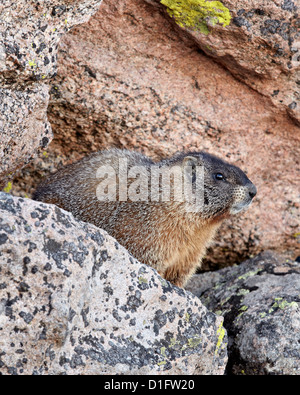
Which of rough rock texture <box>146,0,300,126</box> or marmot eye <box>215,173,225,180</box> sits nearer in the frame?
marmot eye <box>215,173,225,180</box>

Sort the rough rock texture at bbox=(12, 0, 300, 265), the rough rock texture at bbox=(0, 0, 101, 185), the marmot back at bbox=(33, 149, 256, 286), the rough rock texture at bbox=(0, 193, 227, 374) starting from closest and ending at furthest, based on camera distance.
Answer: the rough rock texture at bbox=(0, 193, 227, 374), the rough rock texture at bbox=(0, 0, 101, 185), the marmot back at bbox=(33, 149, 256, 286), the rough rock texture at bbox=(12, 0, 300, 265)

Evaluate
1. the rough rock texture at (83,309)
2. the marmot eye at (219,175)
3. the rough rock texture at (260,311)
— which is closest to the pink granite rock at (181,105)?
the rough rock texture at (260,311)

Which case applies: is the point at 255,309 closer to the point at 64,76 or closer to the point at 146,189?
the point at 146,189

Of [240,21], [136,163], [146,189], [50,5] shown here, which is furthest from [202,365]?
[240,21]

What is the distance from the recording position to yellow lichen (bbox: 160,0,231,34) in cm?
689

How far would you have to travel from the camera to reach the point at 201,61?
7.69 m

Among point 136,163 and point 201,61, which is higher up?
point 201,61

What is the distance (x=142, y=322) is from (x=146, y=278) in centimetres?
41

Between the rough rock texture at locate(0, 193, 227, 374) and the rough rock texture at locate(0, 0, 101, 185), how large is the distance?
62.5 inches

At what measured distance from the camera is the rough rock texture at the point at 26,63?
5.29 metres

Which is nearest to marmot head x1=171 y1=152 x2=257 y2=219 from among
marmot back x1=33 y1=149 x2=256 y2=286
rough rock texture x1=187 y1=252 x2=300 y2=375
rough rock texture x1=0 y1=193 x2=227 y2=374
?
marmot back x1=33 y1=149 x2=256 y2=286

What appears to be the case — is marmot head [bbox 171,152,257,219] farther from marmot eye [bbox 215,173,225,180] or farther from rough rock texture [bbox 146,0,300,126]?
rough rock texture [bbox 146,0,300,126]

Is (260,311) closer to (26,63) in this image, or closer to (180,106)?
(180,106)

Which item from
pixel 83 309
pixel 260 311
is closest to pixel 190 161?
pixel 260 311
